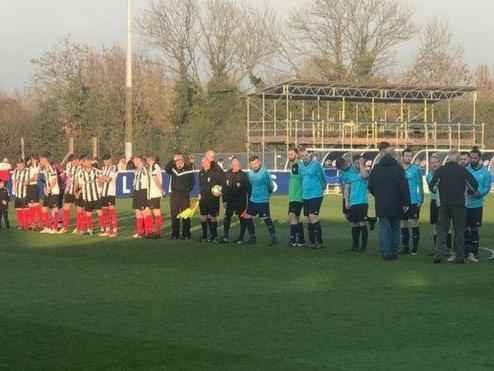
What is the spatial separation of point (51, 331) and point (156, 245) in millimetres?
10292

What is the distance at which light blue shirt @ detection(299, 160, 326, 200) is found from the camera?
19359 millimetres

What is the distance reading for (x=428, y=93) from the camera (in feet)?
186

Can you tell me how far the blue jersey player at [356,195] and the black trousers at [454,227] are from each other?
219 centimetres

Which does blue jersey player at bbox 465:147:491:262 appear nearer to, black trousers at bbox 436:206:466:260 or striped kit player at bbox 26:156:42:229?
black trousers at bbox 436:206:466:260

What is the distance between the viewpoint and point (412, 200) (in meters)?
18.6

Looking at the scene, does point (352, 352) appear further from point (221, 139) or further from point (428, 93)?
point (221, 139)

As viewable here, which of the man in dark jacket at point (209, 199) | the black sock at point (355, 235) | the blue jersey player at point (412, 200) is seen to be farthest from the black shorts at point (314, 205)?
the man in dark jacket at point (209, 199)

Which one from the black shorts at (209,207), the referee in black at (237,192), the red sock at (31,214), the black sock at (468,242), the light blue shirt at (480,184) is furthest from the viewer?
the red sock at (31,214)

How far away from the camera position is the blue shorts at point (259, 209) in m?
20.5

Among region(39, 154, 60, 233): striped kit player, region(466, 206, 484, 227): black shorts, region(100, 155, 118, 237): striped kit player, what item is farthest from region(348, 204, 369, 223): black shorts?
region(39, 154, 60, 233): striped kit player

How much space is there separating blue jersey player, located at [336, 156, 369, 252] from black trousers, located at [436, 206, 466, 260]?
7.19ft

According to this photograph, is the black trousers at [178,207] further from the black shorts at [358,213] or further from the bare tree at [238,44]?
the bare tree at [238,44]

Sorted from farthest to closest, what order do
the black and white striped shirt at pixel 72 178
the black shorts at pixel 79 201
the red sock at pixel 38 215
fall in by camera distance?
the red sock at pixel 38 215 → the black and white striped shirt at pixel 72 178 → the black shorts at pixel 79 201

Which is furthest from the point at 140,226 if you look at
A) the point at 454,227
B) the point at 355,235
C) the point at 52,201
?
the point at 454,227
